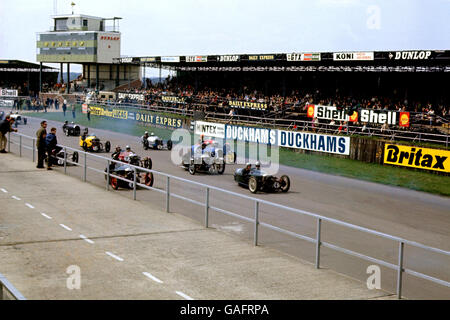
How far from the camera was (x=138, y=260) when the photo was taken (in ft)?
32.0

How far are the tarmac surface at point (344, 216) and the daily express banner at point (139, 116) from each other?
17.6 metres

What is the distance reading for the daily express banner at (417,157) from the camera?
2608 centimetres

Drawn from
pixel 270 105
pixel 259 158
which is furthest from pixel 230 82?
pixel 259 158

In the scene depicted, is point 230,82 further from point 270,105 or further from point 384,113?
point 384,113

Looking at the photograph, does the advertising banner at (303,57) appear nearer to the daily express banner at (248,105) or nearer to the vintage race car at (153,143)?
the daily express banner at (248,105)

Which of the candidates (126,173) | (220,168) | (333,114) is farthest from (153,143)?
(126,173)

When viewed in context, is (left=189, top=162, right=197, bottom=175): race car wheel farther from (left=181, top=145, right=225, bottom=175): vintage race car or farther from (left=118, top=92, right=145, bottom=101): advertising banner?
(left=118, top=92, right=145, bottom=101): advertising banner

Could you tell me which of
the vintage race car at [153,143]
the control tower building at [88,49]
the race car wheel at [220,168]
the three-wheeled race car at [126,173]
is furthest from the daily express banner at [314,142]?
the control tower building at [88,49]

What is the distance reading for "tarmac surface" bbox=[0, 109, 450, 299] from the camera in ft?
40.4

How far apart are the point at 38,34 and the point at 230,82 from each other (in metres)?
44.2

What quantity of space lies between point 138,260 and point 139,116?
138 feet

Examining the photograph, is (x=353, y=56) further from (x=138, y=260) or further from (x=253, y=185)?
(x=138, y=260)

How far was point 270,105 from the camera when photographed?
1686 inches

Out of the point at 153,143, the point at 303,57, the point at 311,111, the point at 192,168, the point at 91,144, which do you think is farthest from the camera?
the point at 303,57
